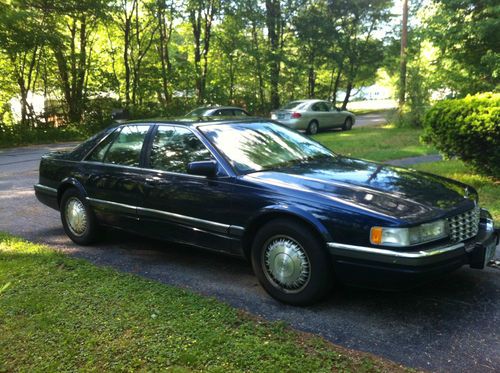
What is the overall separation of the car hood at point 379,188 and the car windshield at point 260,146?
19cm

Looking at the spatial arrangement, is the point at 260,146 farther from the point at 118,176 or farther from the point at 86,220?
the point at 86,220

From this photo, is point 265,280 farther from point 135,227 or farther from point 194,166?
point 135,227

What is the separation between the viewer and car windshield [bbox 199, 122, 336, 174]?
4.30m

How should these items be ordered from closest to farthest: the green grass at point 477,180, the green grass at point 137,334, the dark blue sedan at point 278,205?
the green grass at point 137,334, the dark blue sedan at point 278,205, the green grass at point 477,180

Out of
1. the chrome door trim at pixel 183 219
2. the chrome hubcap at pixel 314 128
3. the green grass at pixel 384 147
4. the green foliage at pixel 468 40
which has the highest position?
the green foliage at pixel 468 40

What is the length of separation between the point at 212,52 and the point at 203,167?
23373mm

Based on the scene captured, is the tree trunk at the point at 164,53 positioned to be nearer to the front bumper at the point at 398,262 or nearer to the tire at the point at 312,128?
the tire at the point at 312,128

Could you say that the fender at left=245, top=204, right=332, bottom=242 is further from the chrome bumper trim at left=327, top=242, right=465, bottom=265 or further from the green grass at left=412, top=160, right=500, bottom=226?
the green grass at left=412, top=160, right=500, bottom=226

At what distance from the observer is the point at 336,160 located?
Result: 474 centimetres

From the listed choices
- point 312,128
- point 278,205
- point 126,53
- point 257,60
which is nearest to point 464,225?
point 278,205

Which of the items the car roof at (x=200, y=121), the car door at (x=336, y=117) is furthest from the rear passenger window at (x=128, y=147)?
the car door at (x=336, y=117)

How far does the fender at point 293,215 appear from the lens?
349 centimetres

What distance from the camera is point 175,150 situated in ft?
15.3

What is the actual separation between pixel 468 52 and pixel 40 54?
16093mm
